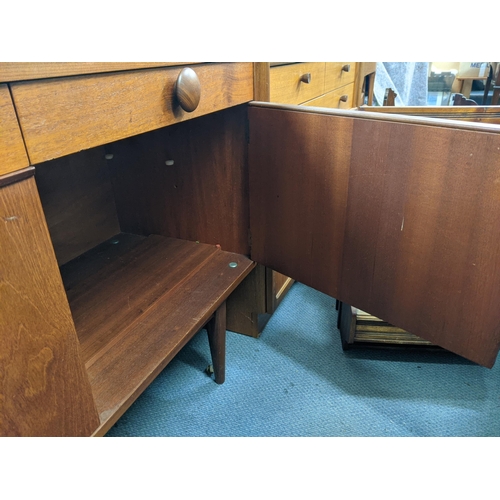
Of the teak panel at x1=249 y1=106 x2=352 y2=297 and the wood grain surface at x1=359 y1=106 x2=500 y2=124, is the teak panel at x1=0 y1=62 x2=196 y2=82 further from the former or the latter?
the wood grain surface at x1=359 y1=106 x2=500 y2=124

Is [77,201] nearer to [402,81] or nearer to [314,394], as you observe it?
[314,394]

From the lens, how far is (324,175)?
62cm

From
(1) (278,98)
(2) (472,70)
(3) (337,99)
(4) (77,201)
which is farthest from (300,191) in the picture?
(2) (472,70)

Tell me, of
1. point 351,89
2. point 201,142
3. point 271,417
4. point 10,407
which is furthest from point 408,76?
point 10,407

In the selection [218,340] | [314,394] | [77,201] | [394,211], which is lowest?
[314,394]

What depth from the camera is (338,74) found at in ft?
3.89

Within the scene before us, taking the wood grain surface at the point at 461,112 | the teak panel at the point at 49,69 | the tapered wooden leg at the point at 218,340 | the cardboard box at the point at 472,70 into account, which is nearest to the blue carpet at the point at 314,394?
the tapered wooden leg at the point at 218,340

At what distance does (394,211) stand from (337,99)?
80cm

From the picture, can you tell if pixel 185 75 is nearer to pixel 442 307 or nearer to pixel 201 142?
pixel 201 142

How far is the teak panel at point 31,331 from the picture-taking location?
1.12 feet

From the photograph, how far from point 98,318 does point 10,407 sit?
338 millimetres

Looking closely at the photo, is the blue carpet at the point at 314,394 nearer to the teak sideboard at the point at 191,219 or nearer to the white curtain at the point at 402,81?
the teak sideboard at the point at 191,219

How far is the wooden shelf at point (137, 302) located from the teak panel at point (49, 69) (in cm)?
40

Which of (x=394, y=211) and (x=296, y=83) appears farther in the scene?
(x=296, y=83)
